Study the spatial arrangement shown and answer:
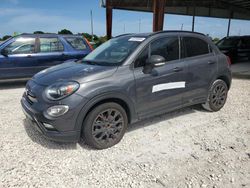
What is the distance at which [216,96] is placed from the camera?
493cm

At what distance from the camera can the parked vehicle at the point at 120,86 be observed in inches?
124

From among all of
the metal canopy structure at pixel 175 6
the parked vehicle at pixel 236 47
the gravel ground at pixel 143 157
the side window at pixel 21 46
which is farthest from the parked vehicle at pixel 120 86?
the metal canopy structure at pixel 175 6

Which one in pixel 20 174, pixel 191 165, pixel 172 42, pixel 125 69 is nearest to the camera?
pixel 20 174

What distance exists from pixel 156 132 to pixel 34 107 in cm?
196

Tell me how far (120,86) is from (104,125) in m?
0.59

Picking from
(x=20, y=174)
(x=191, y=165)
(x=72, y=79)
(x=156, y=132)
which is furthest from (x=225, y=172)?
(x=20, y=174)

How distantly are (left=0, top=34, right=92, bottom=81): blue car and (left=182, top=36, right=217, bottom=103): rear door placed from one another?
434 centimetres

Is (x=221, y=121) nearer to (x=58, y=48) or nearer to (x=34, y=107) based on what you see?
(x=34, y=107)

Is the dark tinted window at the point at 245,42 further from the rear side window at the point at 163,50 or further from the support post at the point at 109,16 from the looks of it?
the rear side window at the point at 163,50

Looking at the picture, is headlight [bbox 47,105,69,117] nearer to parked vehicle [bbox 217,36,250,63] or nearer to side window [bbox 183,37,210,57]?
side window [bbox 183,37,210,57]

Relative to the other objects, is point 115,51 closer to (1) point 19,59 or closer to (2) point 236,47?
(1) point 19,59

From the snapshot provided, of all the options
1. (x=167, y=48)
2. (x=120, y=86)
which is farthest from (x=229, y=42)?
(x=120, y=86)

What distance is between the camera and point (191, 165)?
10.0 feet

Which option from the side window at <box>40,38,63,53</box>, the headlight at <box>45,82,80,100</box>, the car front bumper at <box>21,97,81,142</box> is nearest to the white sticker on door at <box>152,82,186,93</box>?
the headlight at <box>45,82,80,100</box>
